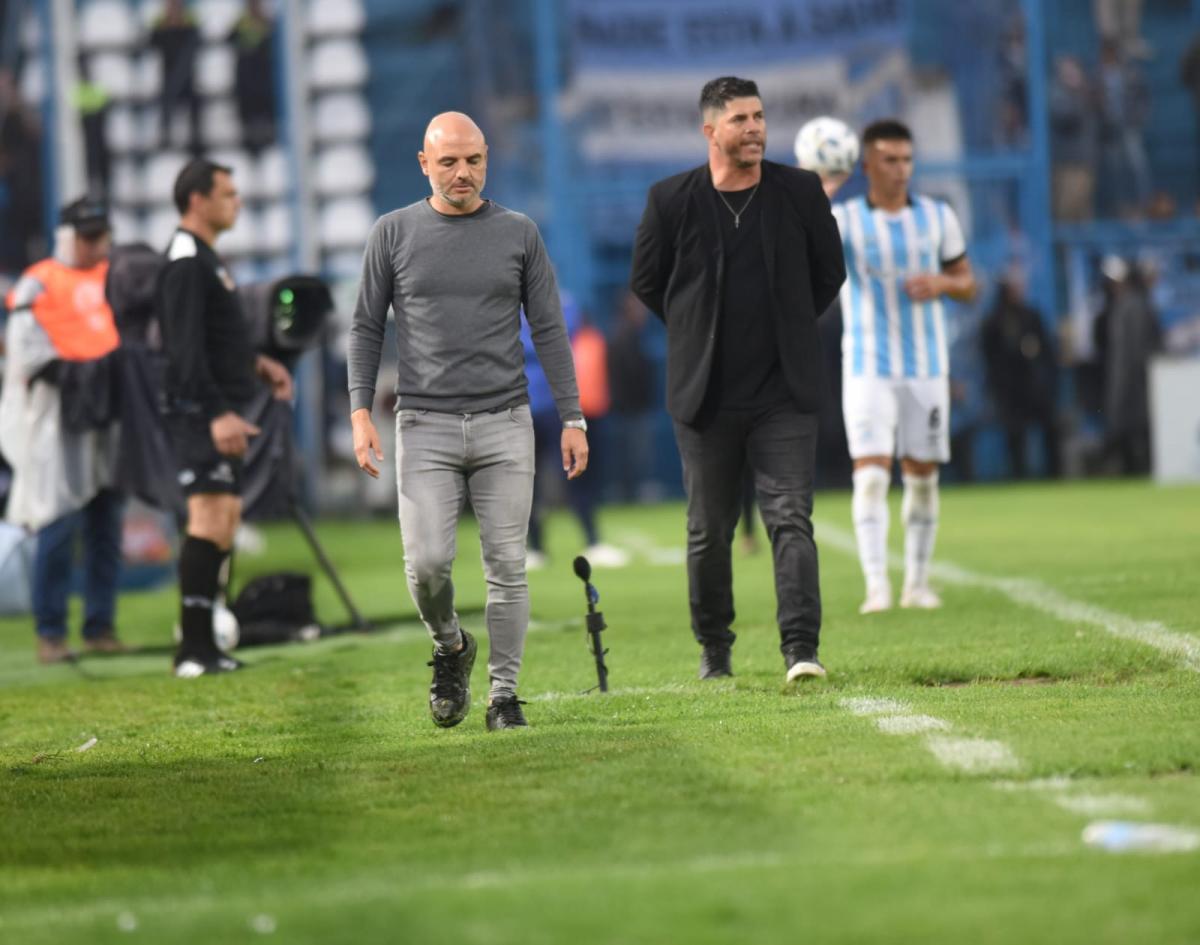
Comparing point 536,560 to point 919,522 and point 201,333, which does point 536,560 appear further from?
point 201,333

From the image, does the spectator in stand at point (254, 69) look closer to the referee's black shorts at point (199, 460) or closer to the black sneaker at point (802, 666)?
the referee's black shorts at point (199, 460)

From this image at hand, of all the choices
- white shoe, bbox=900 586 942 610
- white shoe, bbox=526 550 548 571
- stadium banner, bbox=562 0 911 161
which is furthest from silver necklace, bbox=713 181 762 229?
stadium banner, bbox=562 0 911 161

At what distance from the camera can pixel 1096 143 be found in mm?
27922

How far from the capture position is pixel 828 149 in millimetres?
10305

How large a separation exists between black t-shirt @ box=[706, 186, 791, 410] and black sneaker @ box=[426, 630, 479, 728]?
1438 mm

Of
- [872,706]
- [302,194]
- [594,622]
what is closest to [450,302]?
[594,622]

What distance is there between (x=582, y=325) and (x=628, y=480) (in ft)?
23.0

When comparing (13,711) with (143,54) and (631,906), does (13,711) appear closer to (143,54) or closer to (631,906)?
(631,906)

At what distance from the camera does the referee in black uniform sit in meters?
9.57

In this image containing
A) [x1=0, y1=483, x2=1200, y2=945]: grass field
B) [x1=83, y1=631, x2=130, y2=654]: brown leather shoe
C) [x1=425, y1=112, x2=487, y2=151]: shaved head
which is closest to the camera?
[x1=0, y1=483, x2=1200, y2=945]: grass field

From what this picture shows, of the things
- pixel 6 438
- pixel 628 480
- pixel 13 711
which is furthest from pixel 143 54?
pixel 13 711

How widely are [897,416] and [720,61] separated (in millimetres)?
15955

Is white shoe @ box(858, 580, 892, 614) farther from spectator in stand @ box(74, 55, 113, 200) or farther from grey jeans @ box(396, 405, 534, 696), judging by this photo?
spectator in stand @ box(74, 55, 113, 200)

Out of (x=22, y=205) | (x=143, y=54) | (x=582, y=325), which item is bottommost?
(x=582, y=325)
